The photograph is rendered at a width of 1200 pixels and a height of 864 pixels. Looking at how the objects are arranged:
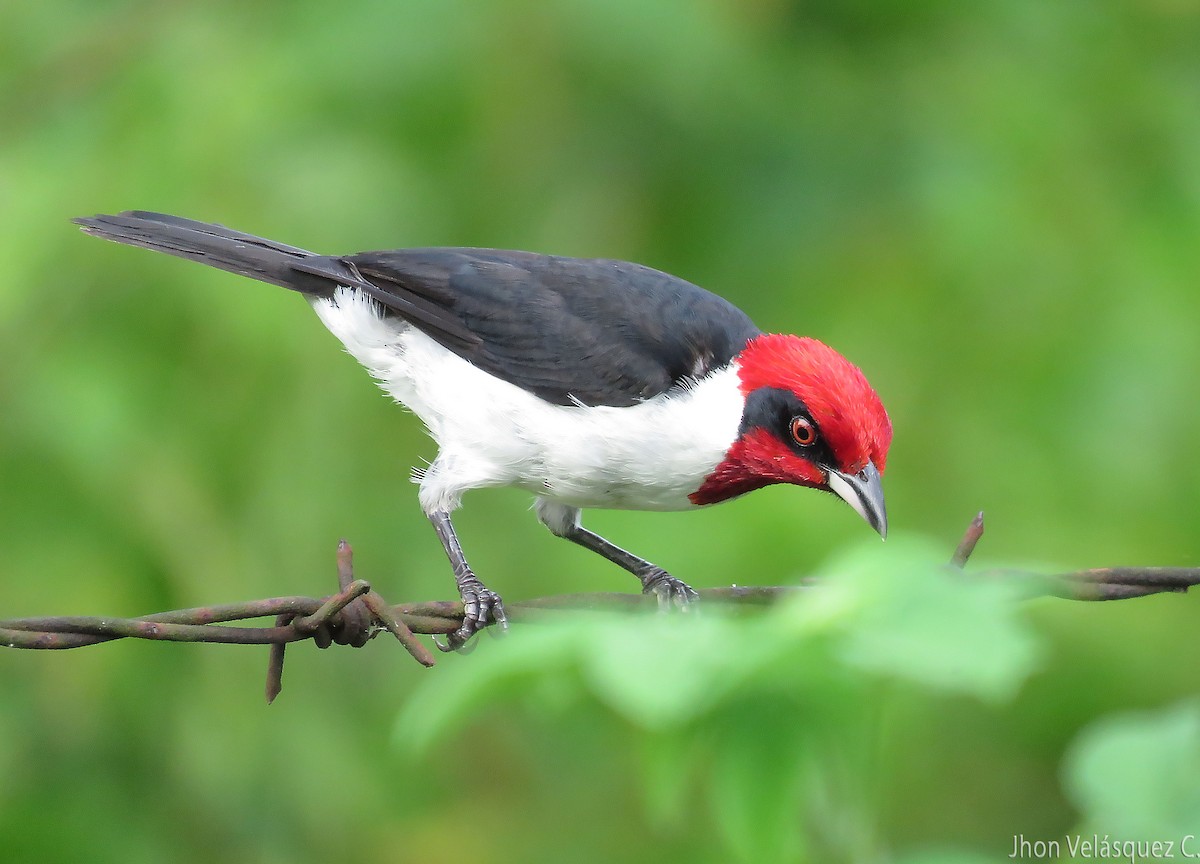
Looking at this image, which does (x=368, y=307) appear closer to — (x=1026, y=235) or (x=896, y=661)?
(x=1026, y=235)

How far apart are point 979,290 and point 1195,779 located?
4325 mm

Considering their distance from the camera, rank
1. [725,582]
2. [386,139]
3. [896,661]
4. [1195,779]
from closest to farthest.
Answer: [896,661] → [1195,779] → [725,582] → [386,139]

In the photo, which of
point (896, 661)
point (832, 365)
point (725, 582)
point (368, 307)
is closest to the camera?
point (896, 661)

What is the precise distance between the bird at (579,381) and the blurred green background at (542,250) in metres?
0.48

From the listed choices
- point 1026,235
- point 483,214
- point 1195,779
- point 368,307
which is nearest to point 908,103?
point 1026,235

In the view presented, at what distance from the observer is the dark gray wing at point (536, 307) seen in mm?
3826

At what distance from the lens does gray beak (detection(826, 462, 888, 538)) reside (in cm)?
360

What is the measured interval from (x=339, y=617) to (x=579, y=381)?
122 cm

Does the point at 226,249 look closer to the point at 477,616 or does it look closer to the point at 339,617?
the point at 477,616

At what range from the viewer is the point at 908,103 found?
20.0 ft

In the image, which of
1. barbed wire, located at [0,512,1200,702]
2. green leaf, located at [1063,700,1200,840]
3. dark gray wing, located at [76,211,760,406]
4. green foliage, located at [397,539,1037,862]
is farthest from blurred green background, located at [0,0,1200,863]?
green foliage, located at [397,539,1037,862]

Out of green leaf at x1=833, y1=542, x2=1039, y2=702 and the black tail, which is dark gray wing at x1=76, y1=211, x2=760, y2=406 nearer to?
the black tail

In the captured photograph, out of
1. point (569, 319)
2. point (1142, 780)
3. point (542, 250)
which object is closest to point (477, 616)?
point (569, 319)

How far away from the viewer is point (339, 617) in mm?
2816
